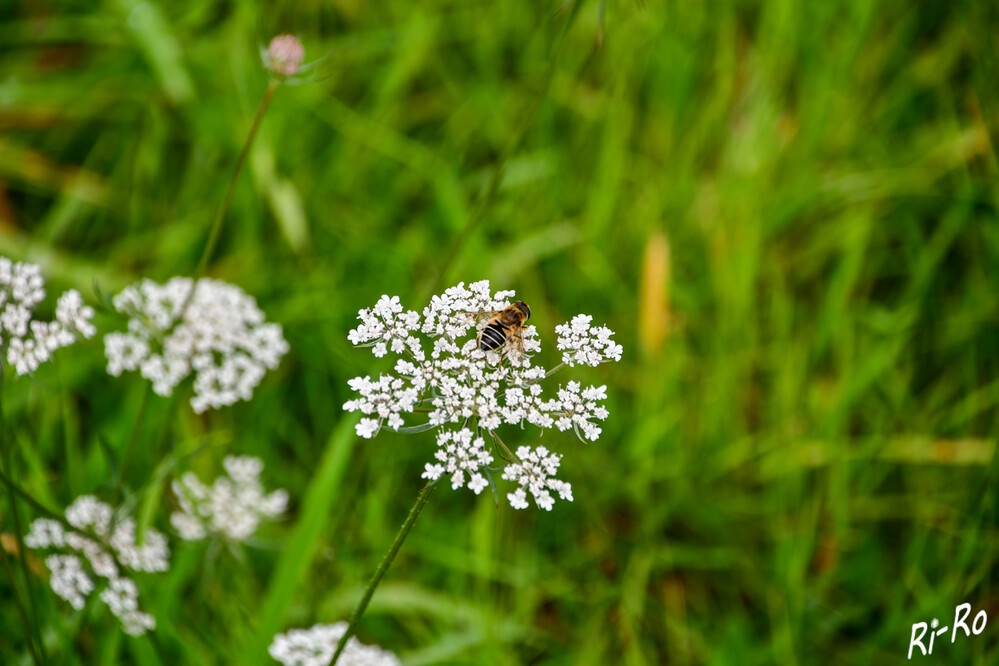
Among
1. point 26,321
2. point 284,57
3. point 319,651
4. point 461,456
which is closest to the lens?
point 461,456

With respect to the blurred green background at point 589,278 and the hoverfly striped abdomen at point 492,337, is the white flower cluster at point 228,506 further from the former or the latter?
the hoverfly striped abdomen at point 492,337

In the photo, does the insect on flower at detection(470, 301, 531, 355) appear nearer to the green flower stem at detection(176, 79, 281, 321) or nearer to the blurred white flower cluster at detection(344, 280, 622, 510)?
the blurred white flower cluster at detection(344, 280, 622, 510)

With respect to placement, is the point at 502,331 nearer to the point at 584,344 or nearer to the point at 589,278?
the point at 584,344

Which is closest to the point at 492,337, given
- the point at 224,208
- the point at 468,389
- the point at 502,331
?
the point at 502,331

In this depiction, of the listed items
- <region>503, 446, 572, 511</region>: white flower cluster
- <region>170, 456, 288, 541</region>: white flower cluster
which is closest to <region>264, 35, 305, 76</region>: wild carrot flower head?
<region>503, 446, 572, 511</region>: white flower cluster

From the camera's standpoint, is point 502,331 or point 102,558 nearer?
point 502,331

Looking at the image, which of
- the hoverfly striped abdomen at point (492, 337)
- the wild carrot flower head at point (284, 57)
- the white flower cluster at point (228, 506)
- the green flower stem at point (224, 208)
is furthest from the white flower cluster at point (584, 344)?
→ the white flower cluster at point (228, 506)
